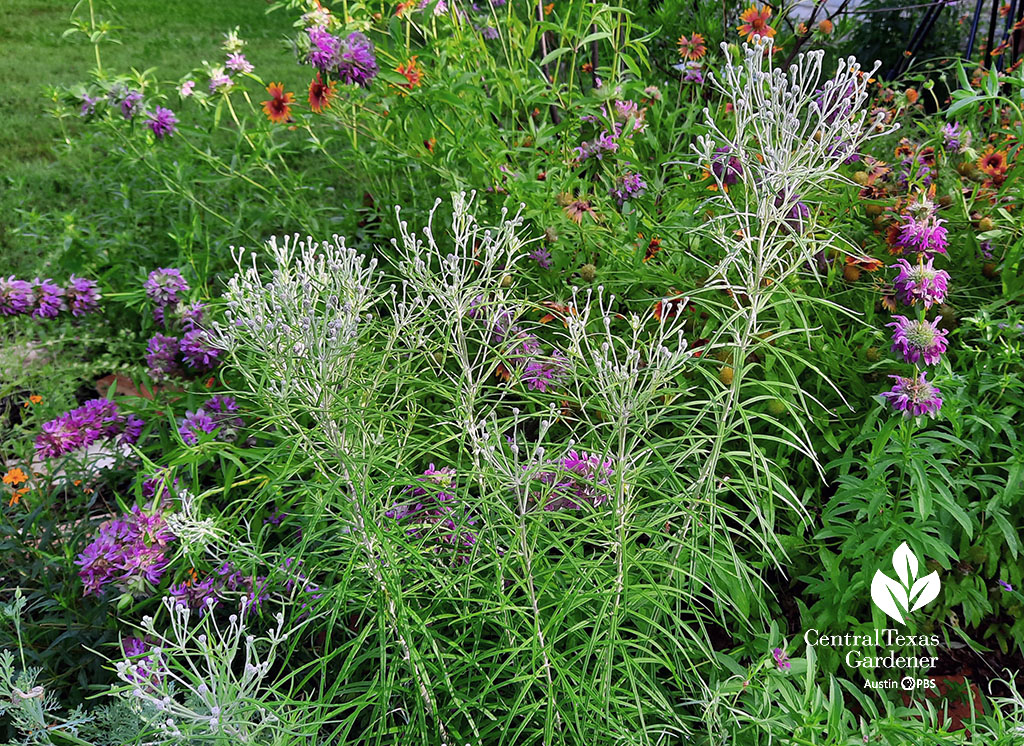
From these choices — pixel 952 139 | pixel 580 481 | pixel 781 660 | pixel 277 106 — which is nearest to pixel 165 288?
pixel 277 106

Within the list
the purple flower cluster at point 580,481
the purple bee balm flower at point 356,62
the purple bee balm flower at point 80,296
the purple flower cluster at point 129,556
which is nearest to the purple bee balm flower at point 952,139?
the purple flower cluster at point 580,481

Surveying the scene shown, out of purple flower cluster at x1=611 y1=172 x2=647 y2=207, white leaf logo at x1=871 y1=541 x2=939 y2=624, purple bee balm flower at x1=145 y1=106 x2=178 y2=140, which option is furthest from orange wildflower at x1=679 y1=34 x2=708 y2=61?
white leaf logo at x1=871 y1=541 x2=939 y2=624

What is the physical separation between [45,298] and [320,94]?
3.44 ft

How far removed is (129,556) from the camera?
6.10 ft

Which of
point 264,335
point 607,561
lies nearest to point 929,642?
point 607,561

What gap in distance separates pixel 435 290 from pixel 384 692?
626mm

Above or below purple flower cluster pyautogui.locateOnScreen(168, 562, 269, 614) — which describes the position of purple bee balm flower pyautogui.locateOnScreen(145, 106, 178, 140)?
above

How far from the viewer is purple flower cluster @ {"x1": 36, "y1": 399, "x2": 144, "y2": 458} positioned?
2.19 metres

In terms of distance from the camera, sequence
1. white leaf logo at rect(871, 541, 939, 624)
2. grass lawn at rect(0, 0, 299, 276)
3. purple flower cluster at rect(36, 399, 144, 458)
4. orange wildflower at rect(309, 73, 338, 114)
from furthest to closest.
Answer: grass lawn at rect(0, 0, 299, 276) < orange wildflower at rect(309, 73, 338, 114) < purple flower cluster at rect(36, 399, 144, 458) < white leaf logo at rect(871, 541, 939, 624)

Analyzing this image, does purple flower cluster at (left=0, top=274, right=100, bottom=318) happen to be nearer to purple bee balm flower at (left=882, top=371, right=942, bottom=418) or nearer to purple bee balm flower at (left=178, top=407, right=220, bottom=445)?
purple bee balm flower at (left=178, top=407, right=220, bottom=445)

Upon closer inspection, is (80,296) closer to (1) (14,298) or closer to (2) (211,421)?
(1) (14,298)

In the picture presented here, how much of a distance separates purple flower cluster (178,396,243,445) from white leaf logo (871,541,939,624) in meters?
1.50

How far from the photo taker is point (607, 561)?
152 centimetres

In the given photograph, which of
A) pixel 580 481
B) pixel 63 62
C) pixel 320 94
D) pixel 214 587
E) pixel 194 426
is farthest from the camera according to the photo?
pixel 63 62
